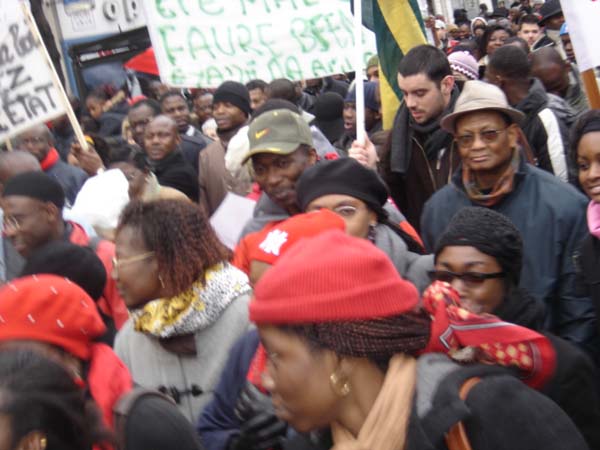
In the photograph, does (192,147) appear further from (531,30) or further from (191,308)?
(531,30)

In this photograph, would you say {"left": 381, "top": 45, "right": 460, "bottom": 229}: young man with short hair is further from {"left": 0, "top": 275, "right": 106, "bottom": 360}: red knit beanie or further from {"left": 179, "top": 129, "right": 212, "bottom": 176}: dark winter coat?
{"left": 179, "top": 129, "right": 212, "bottom": 176}: dark winter coat

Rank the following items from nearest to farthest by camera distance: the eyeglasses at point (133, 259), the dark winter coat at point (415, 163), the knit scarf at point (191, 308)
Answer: the knit scarf at point (191, 308) < the eyeglasses at point (133, 259) < the dark winter coat at point (415, 163)

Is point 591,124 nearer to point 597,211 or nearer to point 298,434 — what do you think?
point 597,211

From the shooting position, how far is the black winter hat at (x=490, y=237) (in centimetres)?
297

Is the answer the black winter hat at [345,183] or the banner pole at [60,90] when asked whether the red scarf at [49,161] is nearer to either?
the banner pole at [60,90]

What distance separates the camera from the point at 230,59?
7332mm

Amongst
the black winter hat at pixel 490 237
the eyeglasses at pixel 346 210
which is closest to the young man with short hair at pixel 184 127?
the eyeglasses at pixel 346 210

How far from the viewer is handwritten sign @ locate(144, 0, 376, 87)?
725 cm

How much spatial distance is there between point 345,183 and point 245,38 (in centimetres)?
411

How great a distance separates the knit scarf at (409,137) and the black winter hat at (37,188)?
68.2 inches

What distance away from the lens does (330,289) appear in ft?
6.51

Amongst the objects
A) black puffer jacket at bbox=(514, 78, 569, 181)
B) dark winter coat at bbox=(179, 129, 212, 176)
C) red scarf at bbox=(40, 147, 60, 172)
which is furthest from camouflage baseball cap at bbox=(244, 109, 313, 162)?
dark winter coat at bbox=(179, 129, 212, 176)

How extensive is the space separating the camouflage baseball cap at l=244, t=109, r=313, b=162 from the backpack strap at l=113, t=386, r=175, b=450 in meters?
1.66

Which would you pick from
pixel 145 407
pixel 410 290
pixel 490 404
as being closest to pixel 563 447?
pixel 490 404
